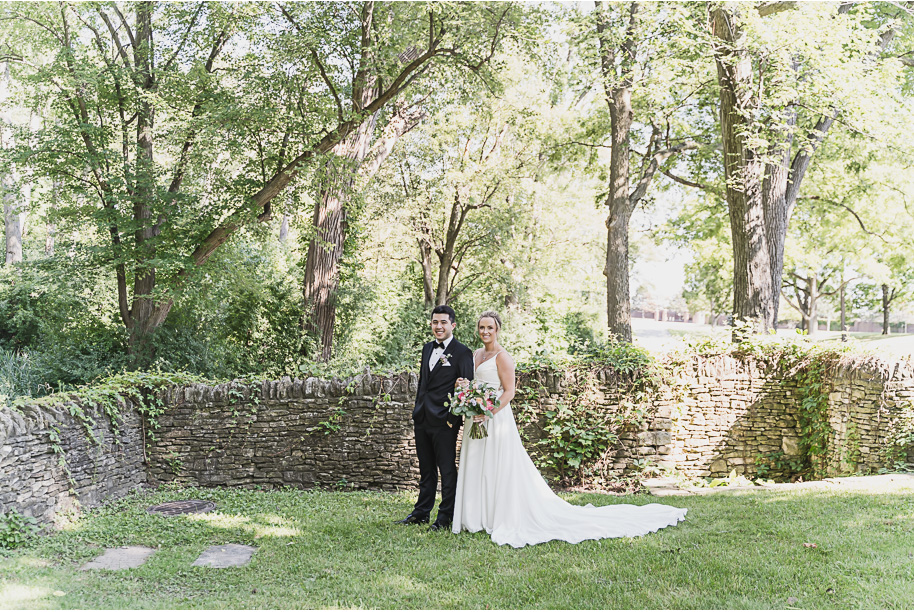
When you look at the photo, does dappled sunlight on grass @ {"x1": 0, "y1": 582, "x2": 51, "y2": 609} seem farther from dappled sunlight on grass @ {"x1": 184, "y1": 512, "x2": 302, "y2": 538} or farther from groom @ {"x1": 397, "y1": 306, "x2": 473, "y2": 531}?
groom @ {"x1": 397, "y1": 306, "x2": 473, "y2": 531}

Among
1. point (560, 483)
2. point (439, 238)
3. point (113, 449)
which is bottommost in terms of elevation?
point (560, 483)

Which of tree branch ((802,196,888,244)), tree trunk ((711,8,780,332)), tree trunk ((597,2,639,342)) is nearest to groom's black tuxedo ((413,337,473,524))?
tree trunk ((711,8,780,332))

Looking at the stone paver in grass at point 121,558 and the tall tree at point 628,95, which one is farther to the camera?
the tall tree at point 628,95

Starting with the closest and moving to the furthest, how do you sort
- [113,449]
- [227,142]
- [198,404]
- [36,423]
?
[36,423] < [113,449] < [198,404] < [227,142]

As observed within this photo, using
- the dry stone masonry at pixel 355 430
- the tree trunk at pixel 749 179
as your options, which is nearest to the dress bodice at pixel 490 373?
the dry stone masonry at pixel 355 430

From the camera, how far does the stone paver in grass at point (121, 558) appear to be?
5.12 meters

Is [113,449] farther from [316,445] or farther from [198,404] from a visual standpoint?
[316,445]

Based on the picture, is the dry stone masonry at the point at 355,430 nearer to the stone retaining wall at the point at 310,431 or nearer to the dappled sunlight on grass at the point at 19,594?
the stone retaining wall at the point at 310,431

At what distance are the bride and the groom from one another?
0.14 meters

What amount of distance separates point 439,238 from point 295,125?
8414 mm

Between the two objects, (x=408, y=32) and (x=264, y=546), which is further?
(x=408, y=32)

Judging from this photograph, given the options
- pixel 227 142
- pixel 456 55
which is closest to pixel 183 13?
pixel 227 142

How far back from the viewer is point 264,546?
221 inches

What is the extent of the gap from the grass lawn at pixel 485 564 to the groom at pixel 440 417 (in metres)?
0.30
